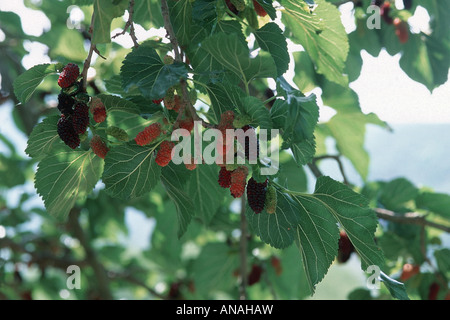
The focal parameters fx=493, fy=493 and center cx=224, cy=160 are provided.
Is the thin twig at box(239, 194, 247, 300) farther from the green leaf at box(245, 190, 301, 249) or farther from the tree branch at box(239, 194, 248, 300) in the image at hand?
the green leaf at box(245, 190, 301, 249)

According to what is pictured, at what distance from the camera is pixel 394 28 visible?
1230mm

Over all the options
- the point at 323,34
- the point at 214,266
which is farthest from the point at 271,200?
the point at 214,266

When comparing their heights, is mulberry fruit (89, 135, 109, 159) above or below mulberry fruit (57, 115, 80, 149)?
below

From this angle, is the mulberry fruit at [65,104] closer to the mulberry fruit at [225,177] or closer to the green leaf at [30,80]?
the green leaf at [30,80]

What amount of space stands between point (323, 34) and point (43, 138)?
47 centimetres

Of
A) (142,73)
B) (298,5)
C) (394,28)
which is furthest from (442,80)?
(142,73)

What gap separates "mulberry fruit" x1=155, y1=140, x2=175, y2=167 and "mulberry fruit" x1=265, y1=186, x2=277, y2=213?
138 mm

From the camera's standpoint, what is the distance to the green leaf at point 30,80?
2.21 feet

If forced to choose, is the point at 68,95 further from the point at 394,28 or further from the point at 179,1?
the point at 394,28

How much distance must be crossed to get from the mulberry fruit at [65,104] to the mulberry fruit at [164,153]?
124 mm

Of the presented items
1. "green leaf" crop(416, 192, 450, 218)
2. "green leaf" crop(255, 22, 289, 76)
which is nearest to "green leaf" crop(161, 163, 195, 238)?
"green leaf" crop(255, 22, 289, 76)

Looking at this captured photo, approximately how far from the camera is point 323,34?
81cm

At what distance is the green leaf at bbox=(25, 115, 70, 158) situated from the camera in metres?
0.67

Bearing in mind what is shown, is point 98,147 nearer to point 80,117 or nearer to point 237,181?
point 80,117
